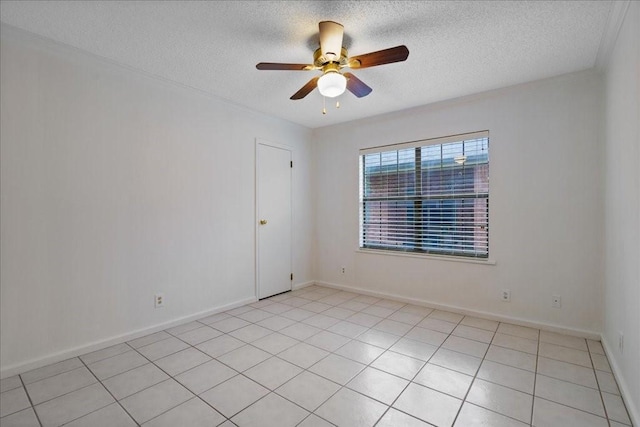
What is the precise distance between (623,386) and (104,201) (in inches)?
162

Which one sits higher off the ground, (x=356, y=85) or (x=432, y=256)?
(x=356, y=85)

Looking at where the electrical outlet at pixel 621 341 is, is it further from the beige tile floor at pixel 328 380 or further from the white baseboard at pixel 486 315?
the white baseboard at pixel 486 315

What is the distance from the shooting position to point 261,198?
4039 millimetres

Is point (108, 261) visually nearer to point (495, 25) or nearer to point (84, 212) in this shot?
point (84, 212)

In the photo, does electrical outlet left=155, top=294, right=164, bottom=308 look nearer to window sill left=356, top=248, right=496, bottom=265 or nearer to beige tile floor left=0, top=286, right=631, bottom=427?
beige tile floor left=0, top=286, right=631, bottom=427

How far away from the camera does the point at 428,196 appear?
375 cm

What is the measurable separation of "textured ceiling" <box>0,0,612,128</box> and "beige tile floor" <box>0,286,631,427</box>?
2.50 m

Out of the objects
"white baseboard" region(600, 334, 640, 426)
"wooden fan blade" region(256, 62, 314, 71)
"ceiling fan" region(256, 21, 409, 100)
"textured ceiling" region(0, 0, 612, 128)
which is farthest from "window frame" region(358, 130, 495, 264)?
"wooden fan blade" region(256, 62, 314, 71)

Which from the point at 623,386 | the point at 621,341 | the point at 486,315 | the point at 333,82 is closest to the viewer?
the point at 623,386

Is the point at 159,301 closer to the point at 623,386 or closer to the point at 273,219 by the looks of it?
the point at 273,219

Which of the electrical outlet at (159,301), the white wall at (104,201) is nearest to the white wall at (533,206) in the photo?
the white wall at (104,201)

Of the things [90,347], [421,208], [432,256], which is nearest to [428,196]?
[421,208]

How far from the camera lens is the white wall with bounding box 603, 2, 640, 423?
1726 millimetres

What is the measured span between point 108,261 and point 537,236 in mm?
4105
